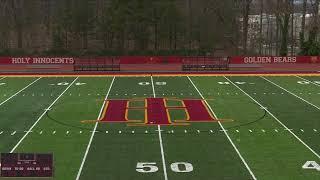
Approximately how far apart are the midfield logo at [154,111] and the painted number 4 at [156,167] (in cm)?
528

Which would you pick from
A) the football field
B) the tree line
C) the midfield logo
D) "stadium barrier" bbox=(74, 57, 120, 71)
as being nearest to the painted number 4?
the football field

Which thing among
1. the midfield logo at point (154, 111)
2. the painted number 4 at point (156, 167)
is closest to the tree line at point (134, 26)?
the midfield logo at point (154, 111)

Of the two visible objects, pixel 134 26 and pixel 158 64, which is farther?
pixel 134 26

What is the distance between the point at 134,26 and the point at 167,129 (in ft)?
124

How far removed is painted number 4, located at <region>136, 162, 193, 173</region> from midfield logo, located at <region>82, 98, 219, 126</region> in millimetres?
5278

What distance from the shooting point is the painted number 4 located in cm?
1413

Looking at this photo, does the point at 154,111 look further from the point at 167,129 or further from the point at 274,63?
the point at 274,63

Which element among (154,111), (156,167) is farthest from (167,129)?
(156,167)

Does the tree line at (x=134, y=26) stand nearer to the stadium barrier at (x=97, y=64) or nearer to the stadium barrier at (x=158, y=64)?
the stadium barrier at (x=158, y=64)

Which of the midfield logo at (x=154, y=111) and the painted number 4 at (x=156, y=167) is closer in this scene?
the painted number 4 at (x=156, y=167)

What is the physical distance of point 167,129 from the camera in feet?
62.7

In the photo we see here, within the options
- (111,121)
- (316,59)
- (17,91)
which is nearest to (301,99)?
(111,121)

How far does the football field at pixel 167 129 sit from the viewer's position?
14.4 metres

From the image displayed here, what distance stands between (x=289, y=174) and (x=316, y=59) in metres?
31.9
